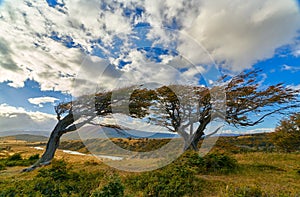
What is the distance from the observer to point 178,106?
457 inches

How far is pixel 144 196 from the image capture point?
15.6ft

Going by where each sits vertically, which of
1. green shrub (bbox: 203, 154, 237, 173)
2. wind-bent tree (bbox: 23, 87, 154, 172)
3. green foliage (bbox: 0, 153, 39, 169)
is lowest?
green foliage (bbox: 0, 153, 39, 169)

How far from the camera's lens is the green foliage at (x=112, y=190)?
394cm

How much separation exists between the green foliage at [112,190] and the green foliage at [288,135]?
13.9 meters

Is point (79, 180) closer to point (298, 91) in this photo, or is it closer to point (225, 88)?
point (225, 88)

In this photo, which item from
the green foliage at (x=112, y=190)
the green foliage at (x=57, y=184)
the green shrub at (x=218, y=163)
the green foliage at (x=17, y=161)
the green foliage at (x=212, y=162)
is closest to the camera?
the green foliage at (x=112, y=190)

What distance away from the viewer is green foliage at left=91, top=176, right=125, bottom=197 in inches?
155

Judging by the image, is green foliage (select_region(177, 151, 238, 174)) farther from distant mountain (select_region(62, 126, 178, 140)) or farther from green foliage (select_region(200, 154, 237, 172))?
distant mountain (select_region(62, 126, 178, 140))

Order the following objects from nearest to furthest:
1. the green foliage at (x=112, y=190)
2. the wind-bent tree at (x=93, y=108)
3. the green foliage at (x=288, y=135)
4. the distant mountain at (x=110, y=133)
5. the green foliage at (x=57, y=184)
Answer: the green foliage at (x=112, y=190), the green foliage at (x=57, y=184), the distant mountain at (x=110, y=133), the wind-bent tree at (x=93, y=108), the green foliage at (x=288, y=135)

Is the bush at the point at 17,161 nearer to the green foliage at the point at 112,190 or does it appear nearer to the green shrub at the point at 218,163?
the green foliage at the point at 112,190

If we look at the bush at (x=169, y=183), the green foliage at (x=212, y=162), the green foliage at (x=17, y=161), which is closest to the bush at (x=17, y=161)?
the green foliage at (x=17, y=161)

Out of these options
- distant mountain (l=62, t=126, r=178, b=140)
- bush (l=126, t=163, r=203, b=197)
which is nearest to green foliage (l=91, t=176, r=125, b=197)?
bush (l=126, t=163, r=203, b=197)

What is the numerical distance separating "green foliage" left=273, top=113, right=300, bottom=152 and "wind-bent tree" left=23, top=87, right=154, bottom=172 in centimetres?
1071

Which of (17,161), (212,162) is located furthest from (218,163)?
(17,161)
